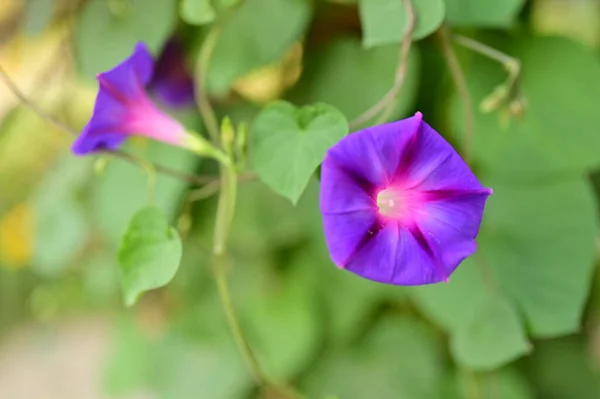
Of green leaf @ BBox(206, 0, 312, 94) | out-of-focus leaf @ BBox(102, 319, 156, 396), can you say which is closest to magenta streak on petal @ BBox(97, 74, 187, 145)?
green leaf @ BBox(206, 0, 312, 94)

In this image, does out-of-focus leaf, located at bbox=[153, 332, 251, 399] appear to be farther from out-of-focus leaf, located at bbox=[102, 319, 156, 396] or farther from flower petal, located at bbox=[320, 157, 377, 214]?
flower petal, located at bbox=[320, 157, 377, 214]

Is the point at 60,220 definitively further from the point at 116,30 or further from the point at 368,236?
the point at 368,236

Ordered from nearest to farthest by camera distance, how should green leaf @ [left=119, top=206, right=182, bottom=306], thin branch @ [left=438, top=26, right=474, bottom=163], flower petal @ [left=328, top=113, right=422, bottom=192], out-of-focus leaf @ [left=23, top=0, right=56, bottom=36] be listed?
flower petal @ [left=328, top=113, right=422, bottom=192] < green leaf @ [left=119, top=206, right=182, bottom=306] < thin branch @ [left=438, top=26, right=474, bottom=163] < out-of-focus leaf @ [left=23, top=0, right=56, bottom=36]

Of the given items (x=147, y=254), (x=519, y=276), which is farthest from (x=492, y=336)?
(x=147, y=254)

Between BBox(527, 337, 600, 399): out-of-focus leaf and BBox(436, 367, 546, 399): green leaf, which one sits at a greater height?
BBox(436, 367, 546, 399): green leaf

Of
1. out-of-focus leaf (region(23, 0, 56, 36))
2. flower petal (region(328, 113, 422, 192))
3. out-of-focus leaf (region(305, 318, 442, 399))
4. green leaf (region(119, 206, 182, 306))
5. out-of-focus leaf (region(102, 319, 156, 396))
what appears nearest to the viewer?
flower petal (region(328, 113, 422, 192))

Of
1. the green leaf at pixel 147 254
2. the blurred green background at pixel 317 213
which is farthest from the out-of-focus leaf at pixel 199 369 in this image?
the green leaf at pixel 147 254
